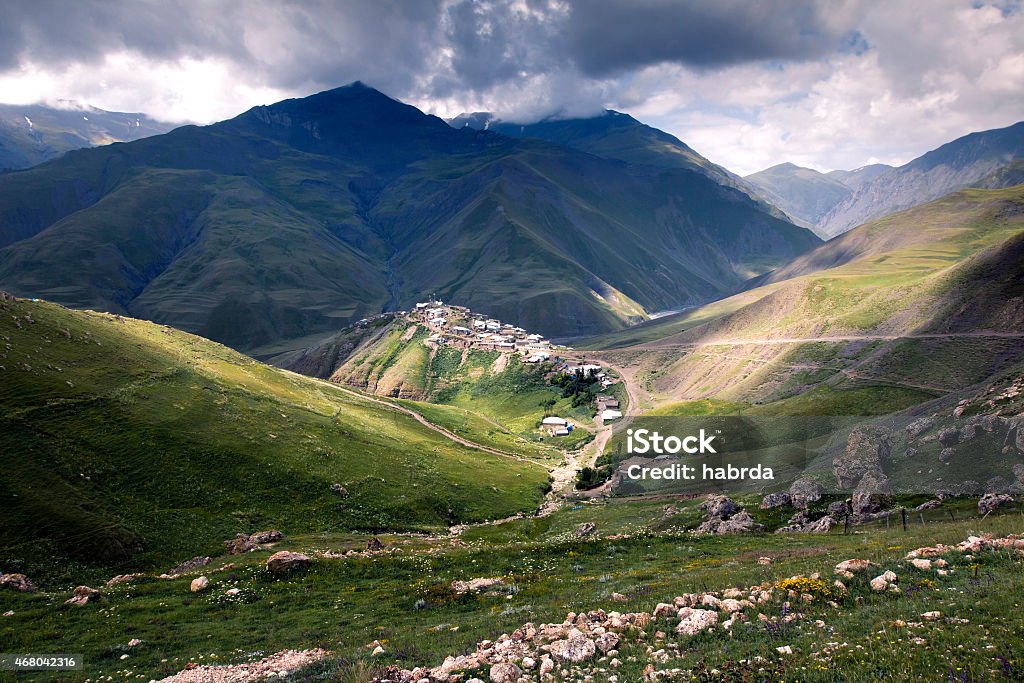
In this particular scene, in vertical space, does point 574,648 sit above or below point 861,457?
above

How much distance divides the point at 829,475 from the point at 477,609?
4561 centimetres

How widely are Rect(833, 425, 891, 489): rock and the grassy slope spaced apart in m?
40.6

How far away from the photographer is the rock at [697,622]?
1727 cm

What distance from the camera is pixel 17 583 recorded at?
32.5 meters

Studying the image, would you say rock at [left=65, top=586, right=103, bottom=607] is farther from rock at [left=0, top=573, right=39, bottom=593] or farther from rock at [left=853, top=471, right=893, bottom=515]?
rock at [left=853, top=471, right=893, bottom=515]

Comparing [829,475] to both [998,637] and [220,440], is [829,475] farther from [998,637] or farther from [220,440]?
[220,440]

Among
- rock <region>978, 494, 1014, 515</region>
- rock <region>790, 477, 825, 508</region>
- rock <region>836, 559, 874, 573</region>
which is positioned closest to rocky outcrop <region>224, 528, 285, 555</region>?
rock <region>836, 559, 874, 573</region>

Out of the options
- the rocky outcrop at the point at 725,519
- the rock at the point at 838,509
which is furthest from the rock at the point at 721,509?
the rock at the point at 838,509

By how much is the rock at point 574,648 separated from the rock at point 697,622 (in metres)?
3.06

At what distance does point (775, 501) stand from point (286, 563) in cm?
4340

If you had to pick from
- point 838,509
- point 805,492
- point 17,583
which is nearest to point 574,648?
point 17,583

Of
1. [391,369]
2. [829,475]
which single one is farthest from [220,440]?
[391,369]

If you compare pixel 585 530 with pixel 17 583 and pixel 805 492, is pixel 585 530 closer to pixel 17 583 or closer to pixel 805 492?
pixel 805 492

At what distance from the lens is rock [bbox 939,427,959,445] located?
50.1m
